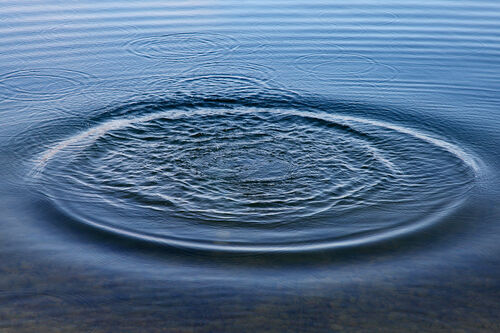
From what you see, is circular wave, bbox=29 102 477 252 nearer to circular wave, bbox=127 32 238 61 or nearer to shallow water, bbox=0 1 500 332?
shallow water, bbox=0 1 500 332

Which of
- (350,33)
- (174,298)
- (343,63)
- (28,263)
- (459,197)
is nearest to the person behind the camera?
(174,298)

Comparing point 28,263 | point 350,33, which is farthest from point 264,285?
point 350,33

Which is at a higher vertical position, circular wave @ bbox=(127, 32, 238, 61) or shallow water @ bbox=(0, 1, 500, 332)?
circular wave @ bbox=(127, 32, 238, 61)

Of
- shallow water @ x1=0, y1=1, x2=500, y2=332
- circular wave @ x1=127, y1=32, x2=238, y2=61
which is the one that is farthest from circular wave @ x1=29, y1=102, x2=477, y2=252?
circular wave @ x1=127, y1=32, x2=238, y2=61

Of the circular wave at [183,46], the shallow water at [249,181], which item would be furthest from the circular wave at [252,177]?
the circular wave at [183,46]

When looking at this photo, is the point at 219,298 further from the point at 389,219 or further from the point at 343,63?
the point at 343,63
